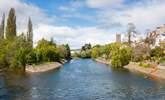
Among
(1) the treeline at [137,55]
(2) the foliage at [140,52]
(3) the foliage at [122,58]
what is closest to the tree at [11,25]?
(3) the foliage at [122,58]

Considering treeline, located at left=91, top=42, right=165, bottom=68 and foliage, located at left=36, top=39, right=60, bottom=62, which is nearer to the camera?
treeline, located at left=91, top=42, right=165, bottom=68

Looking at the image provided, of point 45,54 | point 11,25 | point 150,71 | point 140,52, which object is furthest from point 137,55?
point 11,25

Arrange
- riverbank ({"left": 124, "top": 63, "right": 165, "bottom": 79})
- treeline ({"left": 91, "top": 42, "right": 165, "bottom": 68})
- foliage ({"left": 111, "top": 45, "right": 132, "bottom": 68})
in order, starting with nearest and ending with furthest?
1. riverbank ({"left": 124, "top": 63, "right": 165, "bottom": 79})
2. treeline ({"left": 91, "top": 42, "right": 165, "bottom": 68})
3. foliage ({"left": 111, "top": 45, "right": 132, "bottom": 68})

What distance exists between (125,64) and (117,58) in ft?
12.9

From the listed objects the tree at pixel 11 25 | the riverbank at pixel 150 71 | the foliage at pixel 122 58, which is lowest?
the riverbank at pixel 150 71

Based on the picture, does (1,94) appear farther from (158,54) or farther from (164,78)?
(158,54)

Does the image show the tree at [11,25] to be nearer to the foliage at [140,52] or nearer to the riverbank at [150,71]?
the riverbank at [150,71]

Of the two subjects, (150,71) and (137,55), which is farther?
(137,55)

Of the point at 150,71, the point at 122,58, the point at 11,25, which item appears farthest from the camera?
the point at 11,25

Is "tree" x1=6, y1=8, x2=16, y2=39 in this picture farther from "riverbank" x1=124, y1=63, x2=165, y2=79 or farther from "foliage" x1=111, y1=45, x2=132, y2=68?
"riverbank" x1=124, y1=63, x2=165, y2=79

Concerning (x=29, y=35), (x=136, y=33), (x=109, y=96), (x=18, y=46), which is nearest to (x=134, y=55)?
(x=136, y=33)

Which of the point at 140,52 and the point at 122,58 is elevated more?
the point at 140,52

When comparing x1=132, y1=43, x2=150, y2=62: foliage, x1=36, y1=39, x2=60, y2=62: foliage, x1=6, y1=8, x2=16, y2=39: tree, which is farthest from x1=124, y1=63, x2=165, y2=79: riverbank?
x1=6, y1=8, x2=16, y2=39: tree

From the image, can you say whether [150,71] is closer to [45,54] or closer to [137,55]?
[137,55]
